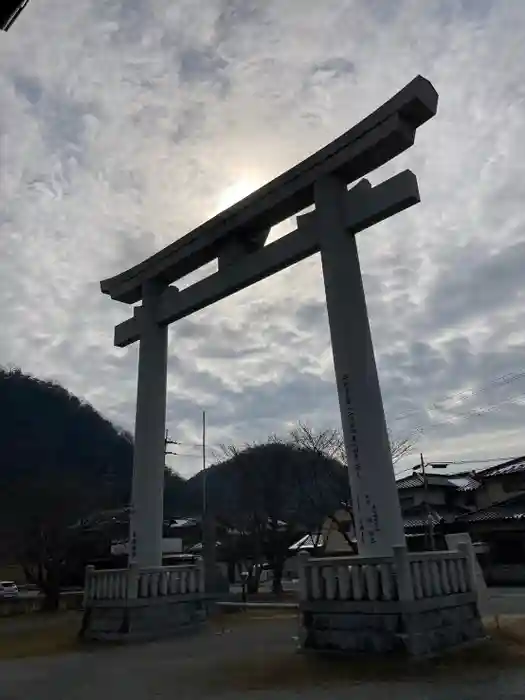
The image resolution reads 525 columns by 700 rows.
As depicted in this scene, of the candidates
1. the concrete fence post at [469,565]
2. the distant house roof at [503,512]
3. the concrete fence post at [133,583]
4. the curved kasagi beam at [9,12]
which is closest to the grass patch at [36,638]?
the concrete fence post at [133,583]

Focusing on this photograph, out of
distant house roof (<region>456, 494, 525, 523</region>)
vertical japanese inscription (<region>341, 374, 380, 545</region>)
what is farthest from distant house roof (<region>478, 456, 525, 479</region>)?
vertical japanese inscription (<region>341, 374, 380, 545</region>)

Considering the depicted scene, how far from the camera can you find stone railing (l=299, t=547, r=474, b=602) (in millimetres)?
6691

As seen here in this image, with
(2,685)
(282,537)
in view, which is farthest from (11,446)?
(2,685)

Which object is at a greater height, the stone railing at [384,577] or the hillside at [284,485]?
the hillside at [284,485]

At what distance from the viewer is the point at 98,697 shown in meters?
5.45

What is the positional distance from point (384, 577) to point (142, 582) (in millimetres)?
5008

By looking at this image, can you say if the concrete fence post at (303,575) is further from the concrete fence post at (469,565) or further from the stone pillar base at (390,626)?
the concrete fence post at (469,565)

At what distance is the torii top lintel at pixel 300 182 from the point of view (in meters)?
8.22

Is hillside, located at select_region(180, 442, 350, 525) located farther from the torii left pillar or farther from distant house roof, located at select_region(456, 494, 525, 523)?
the torii left pillar

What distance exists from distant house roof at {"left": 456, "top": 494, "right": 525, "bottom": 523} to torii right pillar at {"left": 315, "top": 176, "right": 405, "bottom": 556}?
2125 centimetres

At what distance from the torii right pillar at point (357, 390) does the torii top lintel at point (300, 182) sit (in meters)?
0.44

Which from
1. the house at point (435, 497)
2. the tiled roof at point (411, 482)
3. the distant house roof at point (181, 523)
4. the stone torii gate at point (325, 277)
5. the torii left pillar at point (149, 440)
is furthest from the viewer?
the distant house roof at point (181, 523)

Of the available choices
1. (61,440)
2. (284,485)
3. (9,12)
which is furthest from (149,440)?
(61,440)

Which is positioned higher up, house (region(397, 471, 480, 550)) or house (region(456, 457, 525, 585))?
house (region(397, 471, 480, 550))
